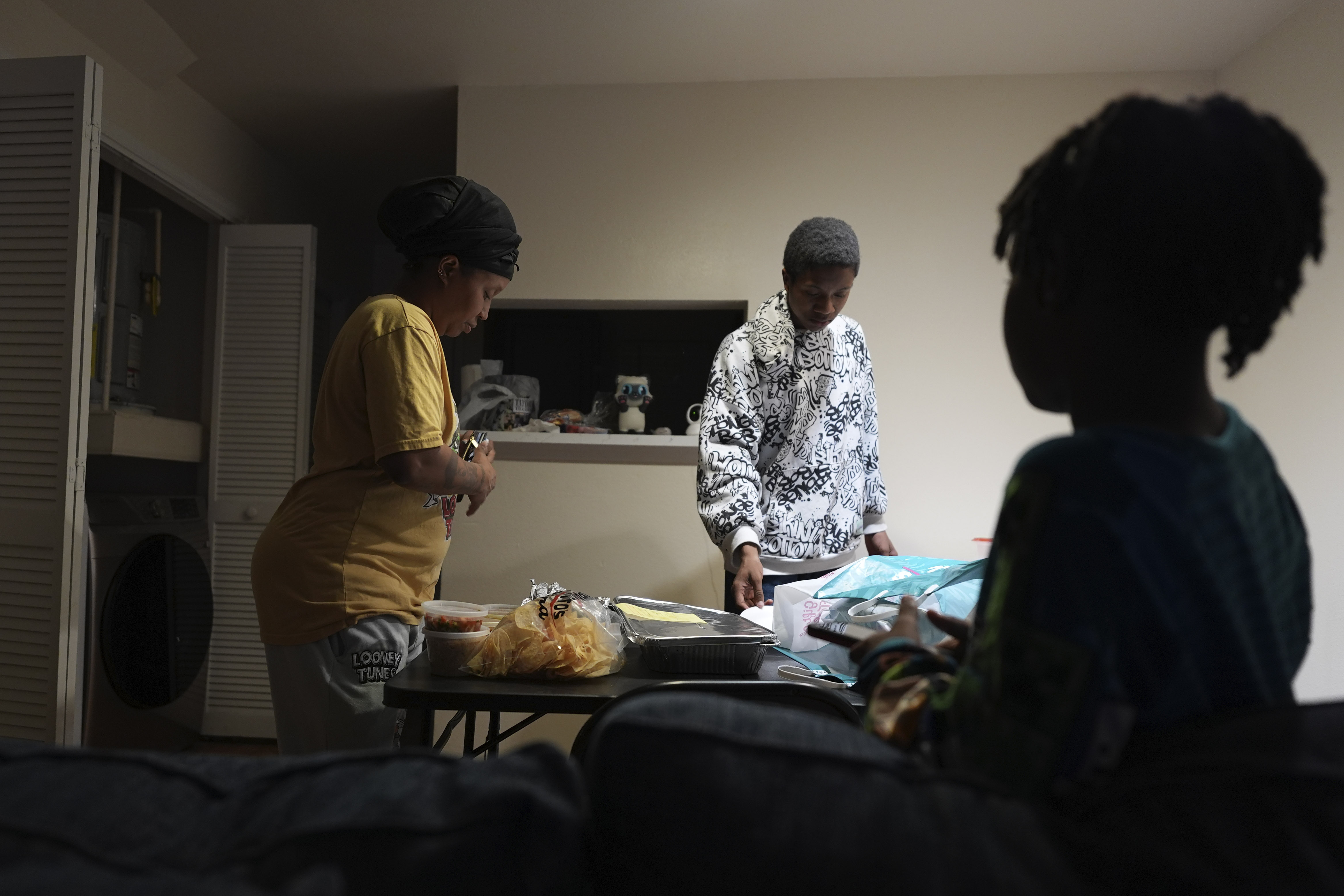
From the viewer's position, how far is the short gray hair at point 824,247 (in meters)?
1.78

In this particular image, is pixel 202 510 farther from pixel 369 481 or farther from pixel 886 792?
pixel 886 792

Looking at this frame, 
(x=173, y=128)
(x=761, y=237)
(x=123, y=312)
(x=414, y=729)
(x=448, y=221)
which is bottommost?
(x=414, y=729)

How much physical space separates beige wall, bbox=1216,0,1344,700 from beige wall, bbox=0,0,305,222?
3.52m

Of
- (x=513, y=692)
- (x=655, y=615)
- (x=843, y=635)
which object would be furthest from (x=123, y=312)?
(x=843, y=635)

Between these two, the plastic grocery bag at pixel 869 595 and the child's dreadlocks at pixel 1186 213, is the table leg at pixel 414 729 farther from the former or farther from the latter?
the child's dreadlocks at pixel 1186 213

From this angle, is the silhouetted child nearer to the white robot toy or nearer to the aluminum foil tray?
the aluminum foil tray

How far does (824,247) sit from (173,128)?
2.75m

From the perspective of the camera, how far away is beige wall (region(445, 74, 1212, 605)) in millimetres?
3088

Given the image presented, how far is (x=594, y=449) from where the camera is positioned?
3.16 metres

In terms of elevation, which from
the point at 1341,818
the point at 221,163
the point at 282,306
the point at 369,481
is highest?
the point at 221,163

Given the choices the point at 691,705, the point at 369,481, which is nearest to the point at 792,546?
the point at 369,481

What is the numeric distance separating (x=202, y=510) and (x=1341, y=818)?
3.69m

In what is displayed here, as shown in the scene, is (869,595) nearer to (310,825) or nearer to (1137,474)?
(1137,474)

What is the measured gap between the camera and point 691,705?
553mm
